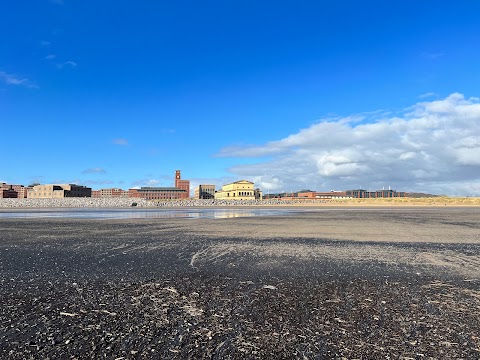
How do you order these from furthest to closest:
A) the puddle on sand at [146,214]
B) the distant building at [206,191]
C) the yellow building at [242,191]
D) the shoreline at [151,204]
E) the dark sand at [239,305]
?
the distant building at [206,191], the yellow building at [242,191], the shoreline at [151,204], the puddle on sand at [146,214], the dark sand at [239,305]

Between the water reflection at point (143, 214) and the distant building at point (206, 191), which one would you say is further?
the distant building at point (206, 191)

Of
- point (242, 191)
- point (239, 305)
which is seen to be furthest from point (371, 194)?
point (239, 305)

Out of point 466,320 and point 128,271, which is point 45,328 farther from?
point 466,320

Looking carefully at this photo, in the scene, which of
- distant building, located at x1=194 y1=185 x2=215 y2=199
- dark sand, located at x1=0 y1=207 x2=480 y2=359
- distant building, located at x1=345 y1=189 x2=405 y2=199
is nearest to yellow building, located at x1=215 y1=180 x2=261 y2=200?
distant building, located at x1=194 y1=185 x2=215 y2=199

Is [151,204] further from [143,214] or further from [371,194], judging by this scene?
[371,194]

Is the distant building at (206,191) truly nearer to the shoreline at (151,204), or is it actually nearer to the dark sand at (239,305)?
the shoreline at (151,204)

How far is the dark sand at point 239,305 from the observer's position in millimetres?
3938

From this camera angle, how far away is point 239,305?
554 cm

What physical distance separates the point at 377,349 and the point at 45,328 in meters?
4.65

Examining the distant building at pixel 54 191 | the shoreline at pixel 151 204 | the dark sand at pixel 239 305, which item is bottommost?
the shoreline at pixel 151 204

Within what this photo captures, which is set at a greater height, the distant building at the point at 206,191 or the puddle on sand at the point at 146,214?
the distant building at the point at 206,191

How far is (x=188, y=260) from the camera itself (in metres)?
9.79

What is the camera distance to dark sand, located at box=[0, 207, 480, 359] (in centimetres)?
394

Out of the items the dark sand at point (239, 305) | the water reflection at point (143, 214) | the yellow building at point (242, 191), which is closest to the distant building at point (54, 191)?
the yellow building at point (242, 191)
